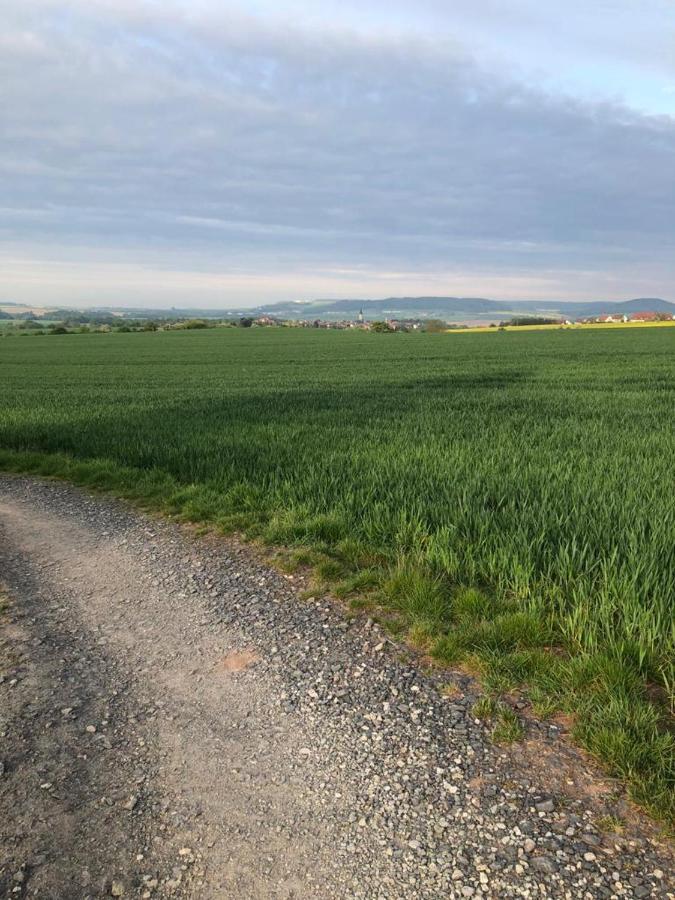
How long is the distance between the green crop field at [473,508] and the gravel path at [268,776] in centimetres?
42

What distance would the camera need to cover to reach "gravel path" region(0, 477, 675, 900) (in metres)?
2.84

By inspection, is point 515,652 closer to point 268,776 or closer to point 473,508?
point 268,776

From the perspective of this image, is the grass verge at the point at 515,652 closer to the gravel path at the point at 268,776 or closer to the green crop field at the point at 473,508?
the green crop field at the point at 473,508

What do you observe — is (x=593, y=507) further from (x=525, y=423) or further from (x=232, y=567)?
(x=525, y=423)

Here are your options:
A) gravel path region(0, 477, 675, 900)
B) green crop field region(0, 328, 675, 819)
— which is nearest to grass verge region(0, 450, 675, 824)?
green crop field region(0, 328, 675, 819)

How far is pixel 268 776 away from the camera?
3.52 metres

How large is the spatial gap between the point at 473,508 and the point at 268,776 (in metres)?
4.09

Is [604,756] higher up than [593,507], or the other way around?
[593,507]

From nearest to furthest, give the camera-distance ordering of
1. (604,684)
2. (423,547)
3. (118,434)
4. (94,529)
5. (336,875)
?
(336,875) < (604,684) < (423,547) < (94,529) < (118,434)

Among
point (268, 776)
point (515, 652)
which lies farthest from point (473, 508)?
point (268, 776)

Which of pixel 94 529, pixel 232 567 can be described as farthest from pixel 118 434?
pixel 232 567

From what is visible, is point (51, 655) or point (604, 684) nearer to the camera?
point (604, 684)

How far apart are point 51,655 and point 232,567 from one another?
2.28 meters

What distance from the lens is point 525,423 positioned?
543 inches
